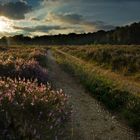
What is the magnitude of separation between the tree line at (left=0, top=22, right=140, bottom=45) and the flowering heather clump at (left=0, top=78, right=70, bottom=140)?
10516cm

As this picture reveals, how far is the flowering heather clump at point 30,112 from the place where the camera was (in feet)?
25.0

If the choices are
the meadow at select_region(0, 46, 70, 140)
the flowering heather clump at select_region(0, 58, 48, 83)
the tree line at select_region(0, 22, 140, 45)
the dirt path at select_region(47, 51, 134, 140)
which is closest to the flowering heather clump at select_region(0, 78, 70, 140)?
the meadow at select_region(0, 46, 70, 140)

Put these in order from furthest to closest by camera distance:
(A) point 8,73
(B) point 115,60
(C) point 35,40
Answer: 1. (C) point 35,40
2. (B) point 115,60
3. (A) point 8,73

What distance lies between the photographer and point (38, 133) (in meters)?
7.94

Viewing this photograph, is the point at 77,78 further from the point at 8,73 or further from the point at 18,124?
the point at 18,124

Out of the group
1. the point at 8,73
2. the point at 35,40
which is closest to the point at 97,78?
the point at 8,73

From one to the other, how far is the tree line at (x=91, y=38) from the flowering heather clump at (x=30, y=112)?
105m

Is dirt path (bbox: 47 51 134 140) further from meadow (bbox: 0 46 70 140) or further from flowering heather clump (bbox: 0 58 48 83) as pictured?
flowering heather clump (bbox: 0 58 48 83)

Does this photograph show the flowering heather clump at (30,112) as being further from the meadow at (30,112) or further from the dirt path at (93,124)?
the dirt path at (93,124)

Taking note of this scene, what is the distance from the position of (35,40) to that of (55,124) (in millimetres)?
174614

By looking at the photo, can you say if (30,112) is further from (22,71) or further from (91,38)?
(91,38)

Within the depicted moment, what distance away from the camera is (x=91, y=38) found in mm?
158000

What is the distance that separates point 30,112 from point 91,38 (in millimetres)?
150131

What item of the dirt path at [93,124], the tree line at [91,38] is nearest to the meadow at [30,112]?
the dirt path at [93,124]
